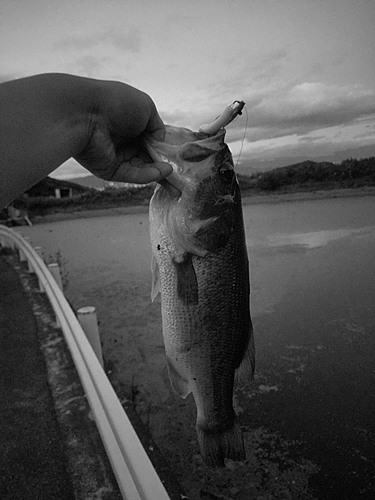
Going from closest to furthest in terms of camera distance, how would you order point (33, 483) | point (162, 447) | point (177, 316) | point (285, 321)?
point (177, 316)
point (33, 483)
point (162, 447)
point (285, 321)

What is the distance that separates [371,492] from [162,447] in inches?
71.9

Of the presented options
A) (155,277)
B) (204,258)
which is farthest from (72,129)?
(155,277)

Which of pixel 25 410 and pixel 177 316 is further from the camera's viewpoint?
pixel 25 410

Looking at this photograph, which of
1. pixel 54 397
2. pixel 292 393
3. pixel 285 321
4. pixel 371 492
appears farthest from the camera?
pixel 285 321

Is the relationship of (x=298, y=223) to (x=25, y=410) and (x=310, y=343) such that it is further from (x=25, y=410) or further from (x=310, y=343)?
(x=25, y=410)

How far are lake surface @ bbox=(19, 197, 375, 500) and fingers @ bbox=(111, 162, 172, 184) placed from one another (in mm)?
2762

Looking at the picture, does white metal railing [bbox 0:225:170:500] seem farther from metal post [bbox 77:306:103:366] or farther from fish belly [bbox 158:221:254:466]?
metal post [bbox 77:306:103:366]

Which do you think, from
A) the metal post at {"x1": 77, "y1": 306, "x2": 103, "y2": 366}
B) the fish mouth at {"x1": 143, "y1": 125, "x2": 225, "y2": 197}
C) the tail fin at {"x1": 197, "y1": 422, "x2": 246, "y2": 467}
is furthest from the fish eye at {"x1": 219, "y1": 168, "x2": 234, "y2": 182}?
the metal post at {"x1": 77, "y1": 306, "x2": 103, "y2": 366}

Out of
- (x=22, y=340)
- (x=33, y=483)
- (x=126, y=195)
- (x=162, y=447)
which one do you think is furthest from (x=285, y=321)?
(x=126, y=195)

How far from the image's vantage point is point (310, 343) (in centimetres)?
591

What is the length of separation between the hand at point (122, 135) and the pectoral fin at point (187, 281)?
43 centimetres

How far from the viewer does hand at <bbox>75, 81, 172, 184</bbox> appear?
151 cm

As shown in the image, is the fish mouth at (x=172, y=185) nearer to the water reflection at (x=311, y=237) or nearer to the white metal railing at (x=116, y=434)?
the white metal railing at (x=116, y=434)

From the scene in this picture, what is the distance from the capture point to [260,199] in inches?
1147
